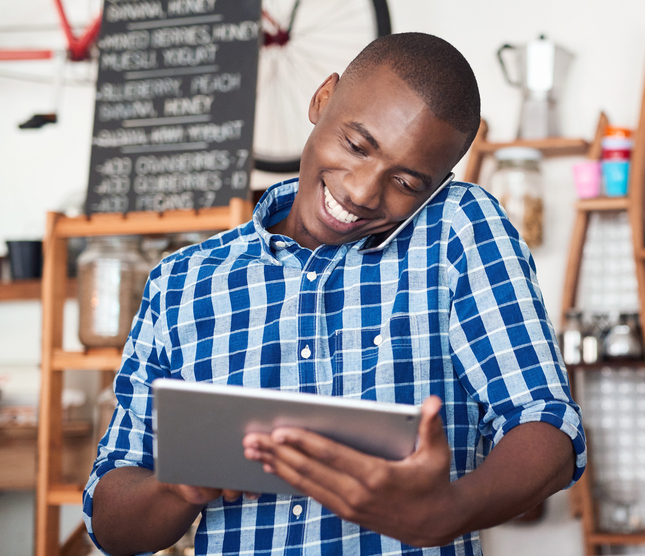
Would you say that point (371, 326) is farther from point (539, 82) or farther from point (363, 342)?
point (539, 82)

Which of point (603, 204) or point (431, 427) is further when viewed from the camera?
point (603, 204)

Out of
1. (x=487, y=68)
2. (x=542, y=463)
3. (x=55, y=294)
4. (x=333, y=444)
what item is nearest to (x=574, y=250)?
(x=487, y=68)

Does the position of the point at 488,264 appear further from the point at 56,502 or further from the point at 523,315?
the point at 56,502

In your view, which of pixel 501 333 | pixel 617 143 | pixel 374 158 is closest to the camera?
pixel 501 333

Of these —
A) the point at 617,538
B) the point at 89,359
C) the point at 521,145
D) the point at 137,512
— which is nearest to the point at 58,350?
the point at 89,359

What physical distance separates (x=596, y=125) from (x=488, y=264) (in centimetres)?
168

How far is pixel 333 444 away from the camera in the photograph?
0.53 meters

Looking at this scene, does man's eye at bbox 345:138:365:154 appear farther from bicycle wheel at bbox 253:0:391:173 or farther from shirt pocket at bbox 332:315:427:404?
bicycle wheel at bbox 253:0:391:173

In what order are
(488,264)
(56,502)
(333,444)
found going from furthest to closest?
1. (56,502)
2. (488,264)
3. (333,444)

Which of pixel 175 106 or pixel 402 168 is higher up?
pixel 175 106

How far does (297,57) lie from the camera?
98.7 inches

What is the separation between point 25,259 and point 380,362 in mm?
1717

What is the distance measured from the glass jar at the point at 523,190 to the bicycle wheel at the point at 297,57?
26.8 inches

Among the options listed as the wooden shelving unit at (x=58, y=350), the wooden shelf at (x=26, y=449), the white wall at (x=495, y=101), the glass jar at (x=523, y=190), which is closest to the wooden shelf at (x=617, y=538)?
the white wall at (x=495, y=101)
